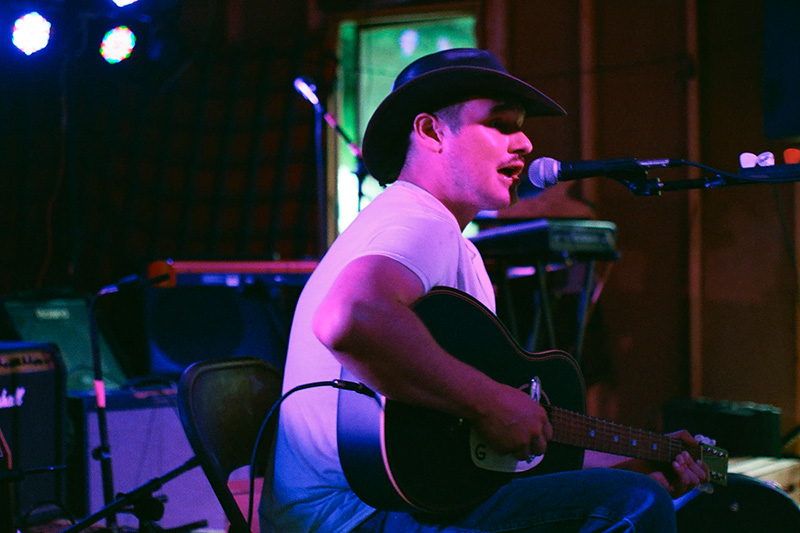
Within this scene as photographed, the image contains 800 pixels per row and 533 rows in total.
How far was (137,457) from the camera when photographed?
306 centimetres

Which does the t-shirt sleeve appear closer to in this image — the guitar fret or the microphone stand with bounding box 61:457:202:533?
the guitar fret

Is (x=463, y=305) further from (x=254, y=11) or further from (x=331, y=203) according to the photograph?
(x=254, y=11)

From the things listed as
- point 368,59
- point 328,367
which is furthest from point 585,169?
point 368,59

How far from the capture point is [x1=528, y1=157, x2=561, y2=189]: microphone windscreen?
1626 mm

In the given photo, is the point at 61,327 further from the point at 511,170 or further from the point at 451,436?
the point at 451,436

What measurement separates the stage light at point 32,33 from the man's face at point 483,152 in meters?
3.10

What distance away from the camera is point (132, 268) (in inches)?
193

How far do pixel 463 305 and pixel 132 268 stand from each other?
3889 mm

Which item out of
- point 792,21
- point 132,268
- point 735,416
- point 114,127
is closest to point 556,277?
point 735,416

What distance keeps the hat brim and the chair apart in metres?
0.65

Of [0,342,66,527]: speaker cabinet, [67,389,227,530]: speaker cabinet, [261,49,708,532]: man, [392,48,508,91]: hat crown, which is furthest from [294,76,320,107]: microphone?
[261,49,708,532]: man

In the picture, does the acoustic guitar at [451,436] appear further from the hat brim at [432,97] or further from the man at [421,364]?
the hat brim at [432,97]

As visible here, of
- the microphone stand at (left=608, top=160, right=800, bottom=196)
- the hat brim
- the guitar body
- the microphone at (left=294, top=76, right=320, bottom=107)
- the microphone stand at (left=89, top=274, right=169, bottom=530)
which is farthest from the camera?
the microphone at (left=294, top=76, right=320, bottom=107)

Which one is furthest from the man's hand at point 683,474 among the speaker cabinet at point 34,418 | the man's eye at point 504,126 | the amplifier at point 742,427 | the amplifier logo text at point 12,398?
the amplifier logo text at point 12,398
